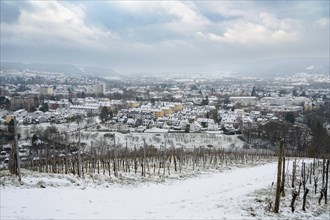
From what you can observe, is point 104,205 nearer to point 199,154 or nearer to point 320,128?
point 199,154

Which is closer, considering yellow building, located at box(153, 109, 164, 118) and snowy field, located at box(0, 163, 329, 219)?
snowy field, located at box(0, 163, 329, 219)

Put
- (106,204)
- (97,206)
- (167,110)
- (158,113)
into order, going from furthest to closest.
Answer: (167,110)
(158,113)
(106,204)
(97,206)

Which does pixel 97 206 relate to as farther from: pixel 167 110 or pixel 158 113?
pixel 167 110

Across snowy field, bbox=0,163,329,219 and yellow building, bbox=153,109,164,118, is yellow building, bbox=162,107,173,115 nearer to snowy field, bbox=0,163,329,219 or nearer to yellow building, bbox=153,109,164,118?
yellow building, bbox=153,109,164,118

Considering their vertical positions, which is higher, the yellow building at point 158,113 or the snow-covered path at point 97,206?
the snow-covered path at point 97,206

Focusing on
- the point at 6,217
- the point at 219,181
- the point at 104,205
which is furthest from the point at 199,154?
the point at 6,217

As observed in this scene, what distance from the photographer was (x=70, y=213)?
11328mm

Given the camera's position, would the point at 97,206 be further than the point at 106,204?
No

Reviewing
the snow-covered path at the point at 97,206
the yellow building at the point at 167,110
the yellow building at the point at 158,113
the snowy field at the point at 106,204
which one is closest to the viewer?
the snow-covered path at the point at 97,206

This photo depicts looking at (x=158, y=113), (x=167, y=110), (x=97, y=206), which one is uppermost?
(x=97, y=206)

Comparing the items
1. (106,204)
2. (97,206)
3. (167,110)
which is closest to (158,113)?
(167,110)

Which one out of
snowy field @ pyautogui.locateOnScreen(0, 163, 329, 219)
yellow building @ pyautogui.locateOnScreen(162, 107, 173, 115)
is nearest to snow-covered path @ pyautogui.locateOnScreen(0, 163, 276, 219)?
snowy field @ pyautogui.locateOnScreen(0, 163, 329, 219)

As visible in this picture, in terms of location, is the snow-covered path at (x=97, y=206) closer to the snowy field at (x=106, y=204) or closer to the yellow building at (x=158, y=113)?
the snowy field at (x=106, y=204)

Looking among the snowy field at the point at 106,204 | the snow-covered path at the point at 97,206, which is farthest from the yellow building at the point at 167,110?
the snow-covered path at the point at 97,206
